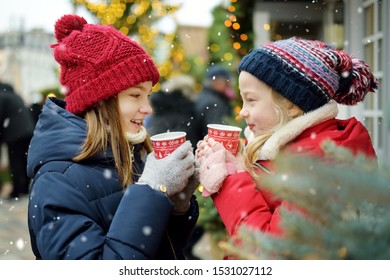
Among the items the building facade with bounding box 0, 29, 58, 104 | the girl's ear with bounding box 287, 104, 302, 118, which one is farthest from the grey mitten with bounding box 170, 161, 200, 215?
the building facade with bounding box 0, 29, 58, 104

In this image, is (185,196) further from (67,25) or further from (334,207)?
(334,207)

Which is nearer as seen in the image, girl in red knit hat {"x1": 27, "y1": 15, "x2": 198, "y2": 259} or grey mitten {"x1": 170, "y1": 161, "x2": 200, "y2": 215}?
girl in red knit hat {"x1": 27, "y1": 15, "x2": 198, "y2": 259}

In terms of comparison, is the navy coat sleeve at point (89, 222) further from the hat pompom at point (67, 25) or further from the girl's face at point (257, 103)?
the hat pompom at point (67, 25)

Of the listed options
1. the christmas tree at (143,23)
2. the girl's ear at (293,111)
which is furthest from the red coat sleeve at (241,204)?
the christmas tree at (143,23)

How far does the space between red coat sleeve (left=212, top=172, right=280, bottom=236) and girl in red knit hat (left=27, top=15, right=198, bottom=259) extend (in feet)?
0.46

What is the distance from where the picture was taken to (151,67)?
1.77 meters

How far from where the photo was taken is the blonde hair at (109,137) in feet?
5.39

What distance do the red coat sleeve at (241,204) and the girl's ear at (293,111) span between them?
0.83 feet

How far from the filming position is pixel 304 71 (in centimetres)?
158

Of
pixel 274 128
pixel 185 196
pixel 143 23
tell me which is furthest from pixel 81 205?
pixel 143 23

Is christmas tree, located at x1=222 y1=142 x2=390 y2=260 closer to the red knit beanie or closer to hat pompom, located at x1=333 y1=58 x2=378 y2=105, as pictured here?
hat pompom, located at x1=333 y1=58 x2=378 y2=105

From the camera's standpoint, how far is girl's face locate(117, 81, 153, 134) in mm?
1739
